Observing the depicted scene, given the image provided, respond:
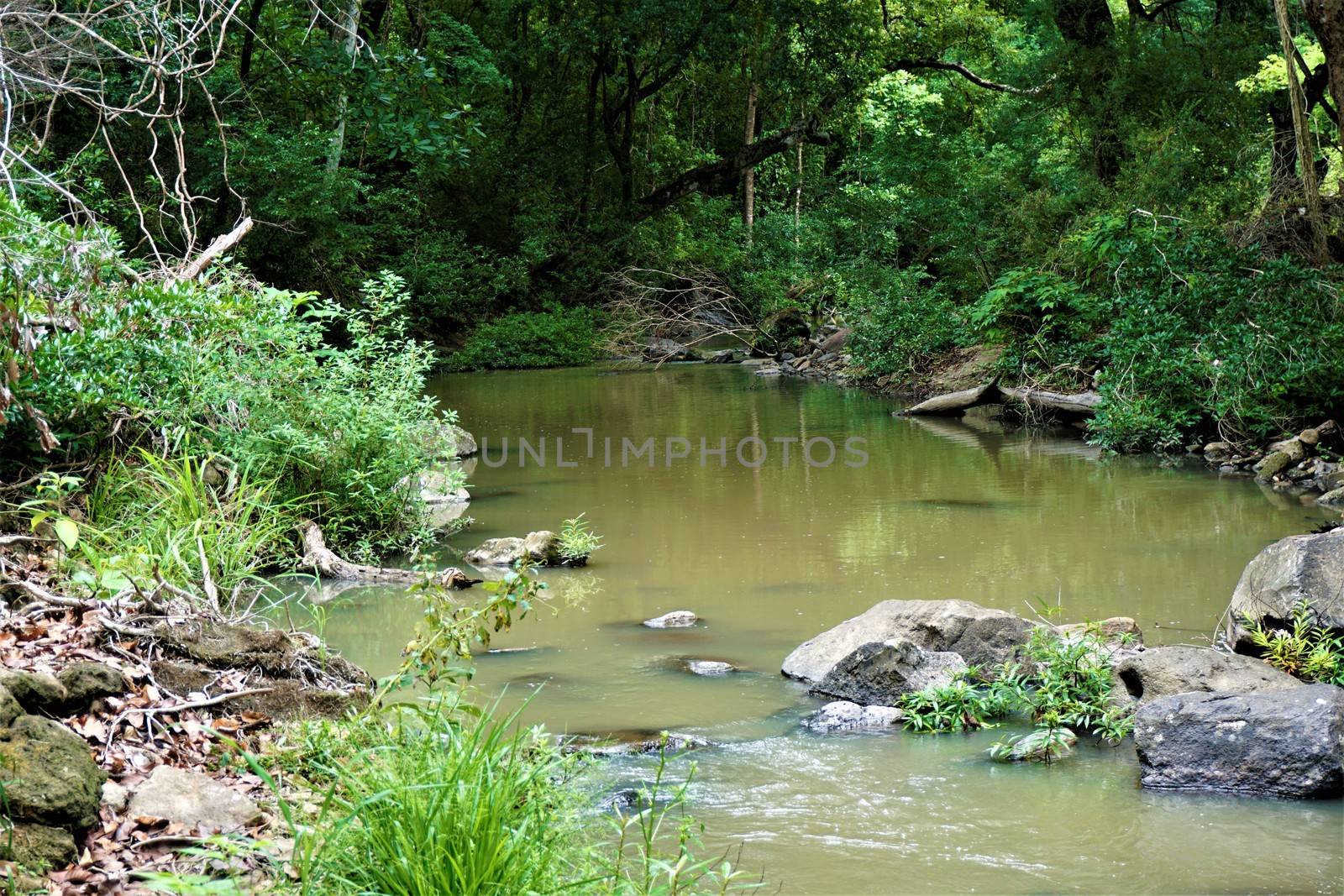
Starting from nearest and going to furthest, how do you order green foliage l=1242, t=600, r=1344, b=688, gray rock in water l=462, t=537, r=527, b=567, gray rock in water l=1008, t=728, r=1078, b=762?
gray rock in water l=1008, t=728, r=1078, b=762, green foliage l=1242, t=600, r=1344, b=688, gray rock in water l=462, t=537, r=527, b=567

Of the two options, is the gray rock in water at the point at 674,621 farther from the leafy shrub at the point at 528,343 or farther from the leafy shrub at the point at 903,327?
the leafy shrub at the point at 528,343

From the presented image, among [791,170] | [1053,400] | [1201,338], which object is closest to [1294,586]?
[1201,338]

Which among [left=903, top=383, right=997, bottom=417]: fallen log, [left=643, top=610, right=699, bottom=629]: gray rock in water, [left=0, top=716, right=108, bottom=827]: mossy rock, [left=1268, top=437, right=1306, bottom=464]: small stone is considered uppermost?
[left=903, top=383, right=997, bottom=417]: fallen log

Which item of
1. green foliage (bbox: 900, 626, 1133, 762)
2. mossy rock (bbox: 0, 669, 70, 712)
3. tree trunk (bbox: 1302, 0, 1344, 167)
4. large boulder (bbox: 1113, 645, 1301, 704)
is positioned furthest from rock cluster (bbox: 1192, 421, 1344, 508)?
mossy rock (bbox: 0, 669, 70, 712)

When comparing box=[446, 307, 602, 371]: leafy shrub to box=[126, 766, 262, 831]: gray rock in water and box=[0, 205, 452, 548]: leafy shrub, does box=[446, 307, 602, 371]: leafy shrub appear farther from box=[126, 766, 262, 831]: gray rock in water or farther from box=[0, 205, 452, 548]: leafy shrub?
box=[126, 766, 262, 831]: gray rock in water

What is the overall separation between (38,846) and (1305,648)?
4.86 metres

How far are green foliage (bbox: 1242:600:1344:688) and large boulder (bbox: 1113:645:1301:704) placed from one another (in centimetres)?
10

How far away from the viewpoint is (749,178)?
31.4 metres

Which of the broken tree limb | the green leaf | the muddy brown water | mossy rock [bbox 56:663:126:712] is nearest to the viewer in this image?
mossy rock [bbox 56:663:126:712]

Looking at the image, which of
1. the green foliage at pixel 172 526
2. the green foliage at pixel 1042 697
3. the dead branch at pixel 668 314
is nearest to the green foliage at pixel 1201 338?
the green foliage at pixel 1042 697

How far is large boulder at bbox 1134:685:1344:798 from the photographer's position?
413 centimetres

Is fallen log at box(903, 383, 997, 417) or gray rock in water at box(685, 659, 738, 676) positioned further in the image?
fallen log at box(903, 383, 997, 417)

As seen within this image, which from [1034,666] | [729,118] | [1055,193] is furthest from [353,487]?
[729,118]

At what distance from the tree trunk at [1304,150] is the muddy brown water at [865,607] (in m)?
2.82
